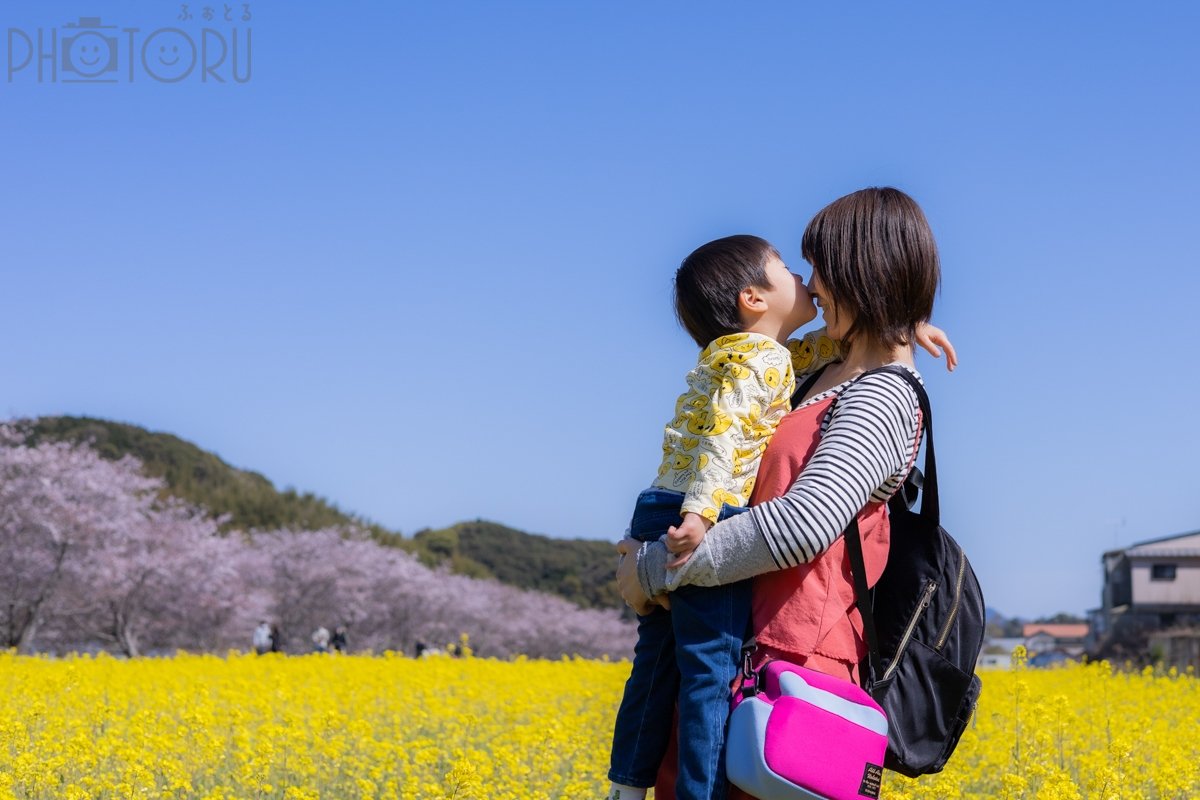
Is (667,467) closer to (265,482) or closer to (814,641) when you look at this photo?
(814,641)

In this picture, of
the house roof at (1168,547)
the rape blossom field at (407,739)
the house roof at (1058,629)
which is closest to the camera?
the rape blossom field at (407,739)

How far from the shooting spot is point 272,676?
897 centimetres

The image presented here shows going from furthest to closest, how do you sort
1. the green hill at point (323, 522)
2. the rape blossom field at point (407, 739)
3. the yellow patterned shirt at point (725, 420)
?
the green hill at point (323, 522), the rape blossom field at point (407, 739), the yellow patterned shirt at point (725, 420)

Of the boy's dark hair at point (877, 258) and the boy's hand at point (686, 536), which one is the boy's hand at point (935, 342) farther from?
the boy's hand at point (686, 536)

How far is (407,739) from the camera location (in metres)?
6.74

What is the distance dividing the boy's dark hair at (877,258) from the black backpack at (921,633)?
105 millimetres

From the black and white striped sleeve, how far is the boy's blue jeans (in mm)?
123

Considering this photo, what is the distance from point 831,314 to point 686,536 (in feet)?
1.69

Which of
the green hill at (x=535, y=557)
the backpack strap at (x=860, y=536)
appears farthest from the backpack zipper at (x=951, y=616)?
the green hill at (x=535, y=557)

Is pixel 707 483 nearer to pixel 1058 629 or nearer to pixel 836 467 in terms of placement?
pixel 836 467

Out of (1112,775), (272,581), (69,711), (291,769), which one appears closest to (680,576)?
(1112,775)

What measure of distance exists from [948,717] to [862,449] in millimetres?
522

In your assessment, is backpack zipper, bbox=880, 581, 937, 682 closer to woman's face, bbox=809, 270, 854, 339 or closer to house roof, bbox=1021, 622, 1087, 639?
woman's face, bbox=809, 270, 854, 339

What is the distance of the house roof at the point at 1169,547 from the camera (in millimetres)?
35062
